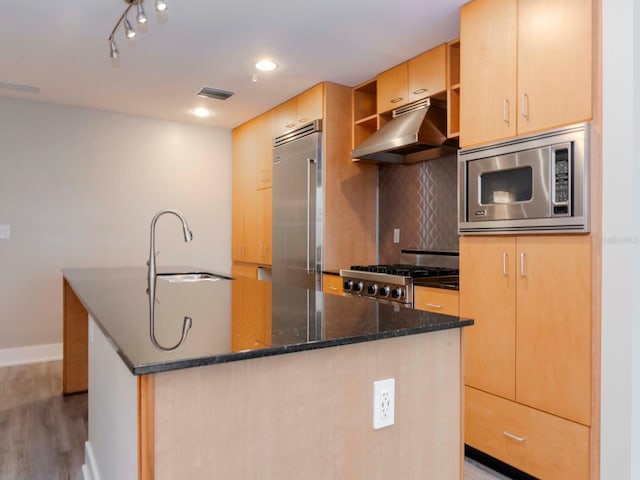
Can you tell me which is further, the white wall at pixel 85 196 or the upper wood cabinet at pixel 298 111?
the white wall at pixel 85 196

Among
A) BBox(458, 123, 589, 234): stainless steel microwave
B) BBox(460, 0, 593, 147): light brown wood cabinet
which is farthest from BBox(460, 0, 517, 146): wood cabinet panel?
BBox(458, 123, 589, 234): stainless steel microwave

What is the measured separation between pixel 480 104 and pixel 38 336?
14.3ft

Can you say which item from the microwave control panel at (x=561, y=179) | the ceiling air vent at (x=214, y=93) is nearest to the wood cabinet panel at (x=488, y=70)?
the microwave control panel at (x=561, y=179)

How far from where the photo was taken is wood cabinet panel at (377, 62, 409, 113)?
3156mm

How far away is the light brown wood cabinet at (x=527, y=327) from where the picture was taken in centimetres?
193

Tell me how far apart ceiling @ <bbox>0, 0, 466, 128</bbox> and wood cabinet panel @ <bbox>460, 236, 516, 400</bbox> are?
132cm

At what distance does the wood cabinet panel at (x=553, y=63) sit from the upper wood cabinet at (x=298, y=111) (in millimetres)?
1802

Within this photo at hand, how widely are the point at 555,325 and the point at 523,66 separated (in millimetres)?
1205

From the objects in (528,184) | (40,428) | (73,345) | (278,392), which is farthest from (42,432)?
(528,184)

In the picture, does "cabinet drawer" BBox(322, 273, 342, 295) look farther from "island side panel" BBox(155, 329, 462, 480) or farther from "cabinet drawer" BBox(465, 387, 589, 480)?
"island side panel" BBox(155, 329, 462, 480)

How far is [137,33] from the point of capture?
2.83 metres

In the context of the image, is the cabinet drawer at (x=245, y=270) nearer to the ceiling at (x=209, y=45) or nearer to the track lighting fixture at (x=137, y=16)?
the ceiling at (x=209, y=45)

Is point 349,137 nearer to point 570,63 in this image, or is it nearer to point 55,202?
point 570,63

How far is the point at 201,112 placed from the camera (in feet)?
15.0
